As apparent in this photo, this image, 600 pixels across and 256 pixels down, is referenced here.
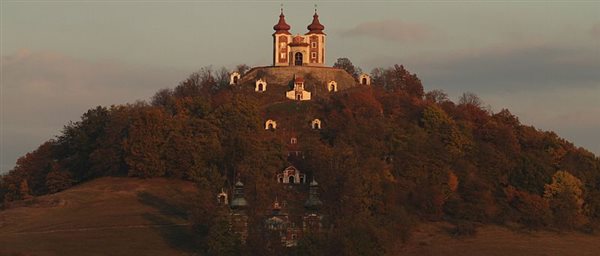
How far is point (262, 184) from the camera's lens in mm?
101625

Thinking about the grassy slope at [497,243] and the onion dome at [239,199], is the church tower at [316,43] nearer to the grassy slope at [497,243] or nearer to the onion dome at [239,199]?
the grassy slope at [497,243]

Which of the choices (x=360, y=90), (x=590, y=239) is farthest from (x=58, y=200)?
(x=590, y=239)

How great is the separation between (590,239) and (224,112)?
3823cm

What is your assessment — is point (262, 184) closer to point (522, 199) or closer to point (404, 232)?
point (404, 232)

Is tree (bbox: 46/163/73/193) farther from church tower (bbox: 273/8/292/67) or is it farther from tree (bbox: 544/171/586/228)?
tree (bbox: 544/171/586/228)

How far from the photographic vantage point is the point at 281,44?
6344 inches

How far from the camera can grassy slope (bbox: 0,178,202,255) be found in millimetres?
104062

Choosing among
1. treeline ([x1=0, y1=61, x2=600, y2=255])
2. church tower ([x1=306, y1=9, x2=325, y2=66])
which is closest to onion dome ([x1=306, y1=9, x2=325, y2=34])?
church tower ([x1=306, y1=9, x2=325, y2=66])

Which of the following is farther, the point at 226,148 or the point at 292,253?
the point at 226,148

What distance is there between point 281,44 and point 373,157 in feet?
133

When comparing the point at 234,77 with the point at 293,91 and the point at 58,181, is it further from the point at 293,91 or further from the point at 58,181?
the point at 58,181

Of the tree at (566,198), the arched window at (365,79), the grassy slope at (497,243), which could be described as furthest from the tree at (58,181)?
the tree at (566,198)

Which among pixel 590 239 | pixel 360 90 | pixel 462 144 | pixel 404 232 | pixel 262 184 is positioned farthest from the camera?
pixel 360 90

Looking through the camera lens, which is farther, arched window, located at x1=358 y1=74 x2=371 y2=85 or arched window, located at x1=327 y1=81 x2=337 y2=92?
arched window, located at x1=358 y1=74 x2=371 y2=85
